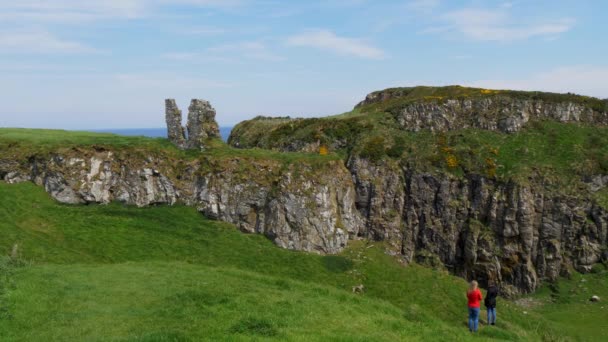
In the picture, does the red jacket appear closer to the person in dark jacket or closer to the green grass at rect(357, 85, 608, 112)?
the person in dark jacket

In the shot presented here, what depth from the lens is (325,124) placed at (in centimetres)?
6438

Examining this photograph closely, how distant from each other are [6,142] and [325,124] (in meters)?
37.2

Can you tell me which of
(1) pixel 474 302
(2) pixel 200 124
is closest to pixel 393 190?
(2) pixel 200 124

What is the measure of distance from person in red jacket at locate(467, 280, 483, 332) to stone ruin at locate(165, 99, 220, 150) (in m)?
34.0

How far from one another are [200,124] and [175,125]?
2787 millimetres

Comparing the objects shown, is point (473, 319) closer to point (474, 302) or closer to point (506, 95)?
point (474, 302)

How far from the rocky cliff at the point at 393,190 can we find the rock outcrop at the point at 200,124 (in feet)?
1.47

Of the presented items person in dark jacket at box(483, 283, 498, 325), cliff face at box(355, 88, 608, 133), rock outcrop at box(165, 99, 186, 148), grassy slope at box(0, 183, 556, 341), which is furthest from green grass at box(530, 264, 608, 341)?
rock outcrop at box(165, 99, 186, 148)

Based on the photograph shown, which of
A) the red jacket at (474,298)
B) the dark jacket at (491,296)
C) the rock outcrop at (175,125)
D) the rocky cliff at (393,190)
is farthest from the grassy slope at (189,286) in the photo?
the rock outcrop at (175,125)

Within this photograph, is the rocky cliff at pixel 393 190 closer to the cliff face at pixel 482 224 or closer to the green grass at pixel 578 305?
the cliff face at pixel 482 224

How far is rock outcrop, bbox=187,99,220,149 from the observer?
50.4 metres

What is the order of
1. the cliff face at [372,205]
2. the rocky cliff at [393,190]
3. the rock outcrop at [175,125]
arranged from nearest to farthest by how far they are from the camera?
Result: 1. the cliff face at [372,205]
2. the rocky cliff at [393,190]
3. the rock outcrop at [175,125]

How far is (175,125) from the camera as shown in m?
50.8

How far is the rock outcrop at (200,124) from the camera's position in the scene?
165 ft
